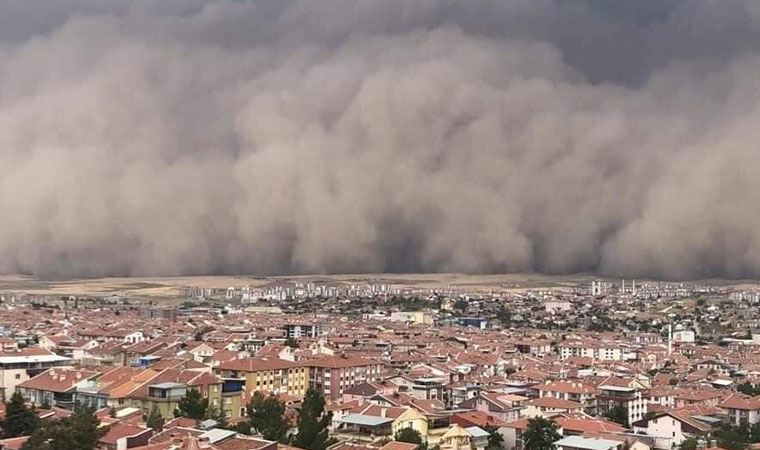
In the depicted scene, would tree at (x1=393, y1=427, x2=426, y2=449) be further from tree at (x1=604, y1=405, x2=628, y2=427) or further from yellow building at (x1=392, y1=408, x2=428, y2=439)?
tree at (x1=604, y1=405, x2=628, y2=427)

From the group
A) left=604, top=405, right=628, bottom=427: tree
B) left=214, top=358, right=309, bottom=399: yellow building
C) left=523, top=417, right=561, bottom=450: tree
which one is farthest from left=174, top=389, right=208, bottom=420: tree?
left=604, top=405, right=628, bottom=427: tree

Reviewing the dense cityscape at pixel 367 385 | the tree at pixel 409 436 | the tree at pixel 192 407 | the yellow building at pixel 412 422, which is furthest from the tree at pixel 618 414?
the tree at pixel 192 407

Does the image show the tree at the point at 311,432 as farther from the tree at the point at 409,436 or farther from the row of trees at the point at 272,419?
the tree at the point at 409,436

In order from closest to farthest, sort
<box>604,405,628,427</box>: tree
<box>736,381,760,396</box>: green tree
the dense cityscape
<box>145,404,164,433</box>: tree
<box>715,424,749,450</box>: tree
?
<box>145,404,164,433</box>: tree
the dense cityscape
<box>715,424,749,450</box>: tree
<box>604,405,628,427</box>: tree
<box>736,381,760,396</box>: green tree

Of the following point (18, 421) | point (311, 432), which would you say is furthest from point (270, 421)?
point (18, 421)

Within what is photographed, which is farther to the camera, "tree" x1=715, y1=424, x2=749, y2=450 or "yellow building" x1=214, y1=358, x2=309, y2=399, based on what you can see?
"yellow building" x1=214, y1=358, x2=309, y2=399

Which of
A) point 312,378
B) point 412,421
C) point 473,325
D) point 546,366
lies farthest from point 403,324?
point 412,421
